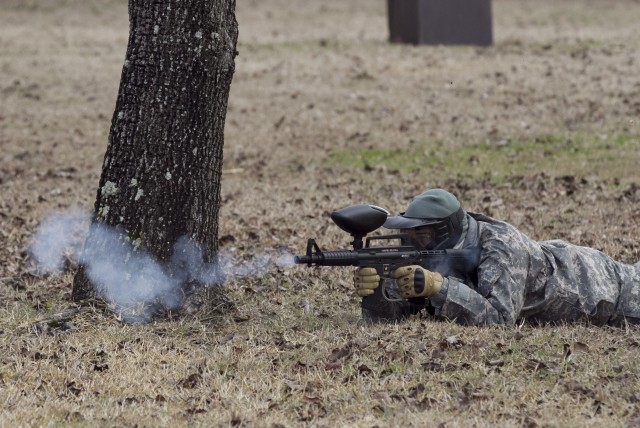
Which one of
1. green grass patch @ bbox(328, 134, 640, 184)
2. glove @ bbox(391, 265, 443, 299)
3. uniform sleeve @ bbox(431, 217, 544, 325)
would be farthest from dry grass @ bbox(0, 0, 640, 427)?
glove @ bbox(391, 265, 443, 299)

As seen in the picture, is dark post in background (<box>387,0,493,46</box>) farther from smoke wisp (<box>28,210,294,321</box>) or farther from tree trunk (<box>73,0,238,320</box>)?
smoke wisp (<box>28,210,294,321</box>)

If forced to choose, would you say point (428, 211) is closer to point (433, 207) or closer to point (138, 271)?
point (433, 207)

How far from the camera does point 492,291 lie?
6.79m

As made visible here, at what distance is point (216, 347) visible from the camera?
21.8 ft

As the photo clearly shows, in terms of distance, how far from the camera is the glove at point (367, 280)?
21.7 ft

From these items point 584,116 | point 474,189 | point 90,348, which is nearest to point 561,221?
point 474,189

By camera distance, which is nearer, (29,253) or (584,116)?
(29,253)

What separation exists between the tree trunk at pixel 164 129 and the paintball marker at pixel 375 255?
3.94ft

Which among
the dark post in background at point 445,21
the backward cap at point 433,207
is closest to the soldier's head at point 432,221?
the backward cap at point 433,207

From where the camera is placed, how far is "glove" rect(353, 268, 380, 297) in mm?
6617

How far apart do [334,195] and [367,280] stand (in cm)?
606

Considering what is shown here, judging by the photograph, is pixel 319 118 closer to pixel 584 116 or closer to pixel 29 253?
pixel 584 116

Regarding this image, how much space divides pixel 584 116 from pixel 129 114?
452 inches

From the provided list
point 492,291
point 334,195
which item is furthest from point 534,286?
point 334,195
